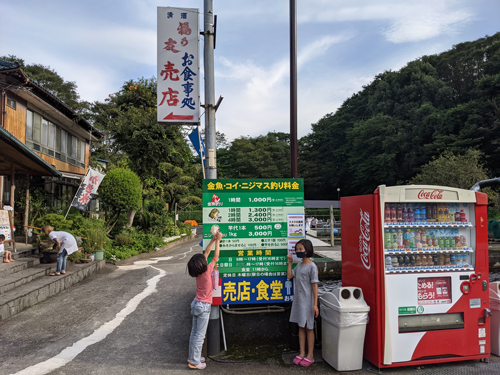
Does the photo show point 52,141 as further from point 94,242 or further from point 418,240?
point 418,240

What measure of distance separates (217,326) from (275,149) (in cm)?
5076

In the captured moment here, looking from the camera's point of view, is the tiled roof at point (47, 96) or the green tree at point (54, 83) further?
the green tree at point (54, 83)

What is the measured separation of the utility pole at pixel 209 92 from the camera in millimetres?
5859

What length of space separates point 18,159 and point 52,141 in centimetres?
691

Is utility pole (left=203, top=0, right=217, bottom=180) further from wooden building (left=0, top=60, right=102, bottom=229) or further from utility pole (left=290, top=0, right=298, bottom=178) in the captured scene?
wooden building (left=0, top=60, right=102, bottom=229)

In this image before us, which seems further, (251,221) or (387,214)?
(251,221)

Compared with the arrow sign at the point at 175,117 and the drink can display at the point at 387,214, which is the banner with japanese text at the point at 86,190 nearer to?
the arrow sign at the point at 175,117

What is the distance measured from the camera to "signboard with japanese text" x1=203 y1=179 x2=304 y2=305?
513 cm

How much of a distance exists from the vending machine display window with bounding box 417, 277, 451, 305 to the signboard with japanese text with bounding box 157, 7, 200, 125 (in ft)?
14.9

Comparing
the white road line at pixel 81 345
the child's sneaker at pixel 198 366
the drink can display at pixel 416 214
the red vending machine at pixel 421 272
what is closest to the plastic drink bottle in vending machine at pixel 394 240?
the red vending machine at pixel 421 272

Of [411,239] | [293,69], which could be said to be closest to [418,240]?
[411,239]

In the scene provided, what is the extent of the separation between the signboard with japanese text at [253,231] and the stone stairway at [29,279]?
4.99 meters

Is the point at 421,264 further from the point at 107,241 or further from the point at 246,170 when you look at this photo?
the point at 246,170

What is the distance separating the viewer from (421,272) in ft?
15.5
